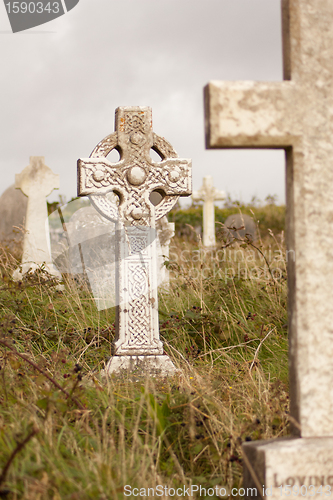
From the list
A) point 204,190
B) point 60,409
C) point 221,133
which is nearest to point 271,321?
point 60,409

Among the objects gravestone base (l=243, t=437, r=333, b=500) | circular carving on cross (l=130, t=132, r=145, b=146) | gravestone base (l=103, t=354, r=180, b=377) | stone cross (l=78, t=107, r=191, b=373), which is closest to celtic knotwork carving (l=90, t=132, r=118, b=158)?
stone cross (l=78, t=107, r=191, b=373)

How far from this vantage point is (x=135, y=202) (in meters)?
3.79

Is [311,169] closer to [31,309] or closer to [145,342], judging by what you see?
[145,342]

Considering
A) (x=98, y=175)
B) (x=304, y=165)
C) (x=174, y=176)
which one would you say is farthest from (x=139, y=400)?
(x=174, y=176)

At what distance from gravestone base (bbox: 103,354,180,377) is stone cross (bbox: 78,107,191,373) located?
11 mm

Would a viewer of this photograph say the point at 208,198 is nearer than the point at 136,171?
No

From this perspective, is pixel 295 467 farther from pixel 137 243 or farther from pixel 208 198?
pixel 208 198

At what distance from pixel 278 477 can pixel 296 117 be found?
132 cm

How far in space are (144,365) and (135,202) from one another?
1363mm

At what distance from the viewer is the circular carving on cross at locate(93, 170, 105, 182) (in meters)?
3.62

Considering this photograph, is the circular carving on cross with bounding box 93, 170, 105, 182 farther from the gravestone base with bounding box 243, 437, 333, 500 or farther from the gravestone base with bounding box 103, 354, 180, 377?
the gravestone base with bounding box 243, 437, 333, 500

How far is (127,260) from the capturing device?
147 inches

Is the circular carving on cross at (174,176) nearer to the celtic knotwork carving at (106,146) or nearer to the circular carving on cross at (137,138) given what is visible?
the circular carving on cross at (137,138)

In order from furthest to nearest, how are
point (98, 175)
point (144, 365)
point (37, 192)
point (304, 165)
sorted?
point (37, 192), point (98, 175), point (144, 365), point (304, 165)
